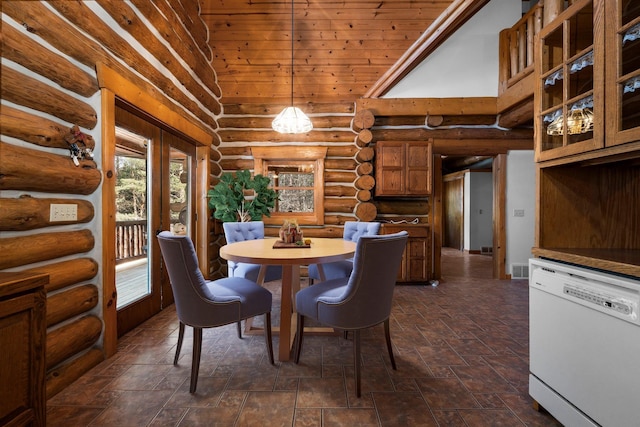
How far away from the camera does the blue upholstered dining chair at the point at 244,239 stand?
280cm

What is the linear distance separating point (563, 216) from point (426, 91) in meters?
3.40

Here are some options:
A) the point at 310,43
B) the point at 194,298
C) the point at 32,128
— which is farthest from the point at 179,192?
the point at 310,43

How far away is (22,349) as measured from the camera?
1166 mm

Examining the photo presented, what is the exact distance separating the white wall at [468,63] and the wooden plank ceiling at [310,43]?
0.52 meters

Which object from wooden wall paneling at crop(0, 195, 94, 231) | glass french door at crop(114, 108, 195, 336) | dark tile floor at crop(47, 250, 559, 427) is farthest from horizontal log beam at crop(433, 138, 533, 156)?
wooden wall paneling at crop(0, 195, 94, 231)

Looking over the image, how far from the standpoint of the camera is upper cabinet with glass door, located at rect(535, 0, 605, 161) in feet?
4.40

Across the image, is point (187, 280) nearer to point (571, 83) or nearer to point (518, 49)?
point (571, 83)

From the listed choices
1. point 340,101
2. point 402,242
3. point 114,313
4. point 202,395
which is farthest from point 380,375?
point 340,101

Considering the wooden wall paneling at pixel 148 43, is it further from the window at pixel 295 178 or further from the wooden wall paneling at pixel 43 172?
the window at pixel 295 178

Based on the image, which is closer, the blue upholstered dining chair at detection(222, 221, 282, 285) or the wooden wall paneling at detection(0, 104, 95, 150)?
the wooden wall paneling at detection(0, 104, 95, 150)

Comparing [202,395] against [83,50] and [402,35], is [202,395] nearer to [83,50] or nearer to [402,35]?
[83,50]

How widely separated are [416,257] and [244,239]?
262 centimetres

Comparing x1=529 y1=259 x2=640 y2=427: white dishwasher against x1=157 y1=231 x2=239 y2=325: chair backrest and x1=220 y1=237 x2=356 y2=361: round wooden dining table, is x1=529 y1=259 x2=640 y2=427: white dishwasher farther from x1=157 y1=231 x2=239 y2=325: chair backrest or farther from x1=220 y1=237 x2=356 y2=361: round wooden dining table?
x1=157 y1=231 x2=239 y2=325: chair backrest

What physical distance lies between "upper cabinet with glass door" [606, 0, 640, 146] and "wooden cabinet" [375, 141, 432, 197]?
2987mm
